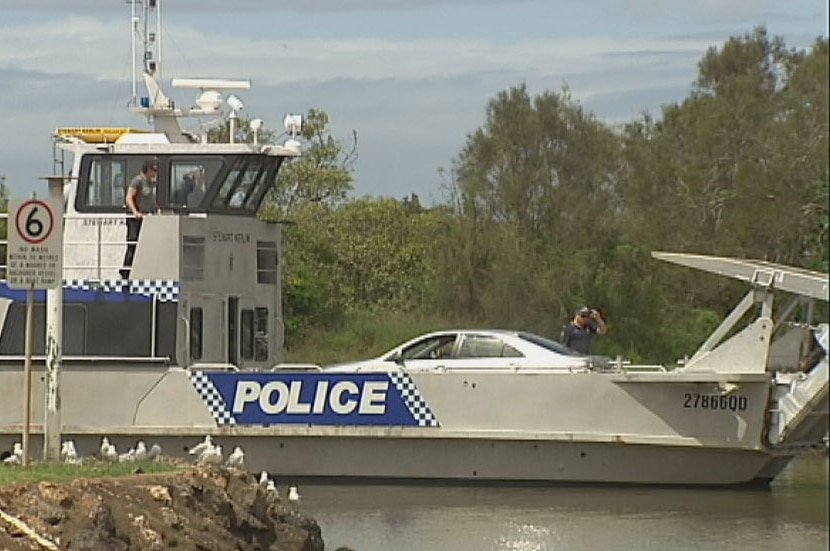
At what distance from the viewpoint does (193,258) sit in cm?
2056

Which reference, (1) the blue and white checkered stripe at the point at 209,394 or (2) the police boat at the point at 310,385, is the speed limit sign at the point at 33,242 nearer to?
(2) the police boat at the point at 310,385

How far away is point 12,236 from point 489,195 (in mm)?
23623

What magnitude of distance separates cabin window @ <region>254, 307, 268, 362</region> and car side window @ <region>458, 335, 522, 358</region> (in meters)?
2.61

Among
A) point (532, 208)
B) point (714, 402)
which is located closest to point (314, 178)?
point (532, 208)

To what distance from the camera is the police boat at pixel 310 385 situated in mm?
19250

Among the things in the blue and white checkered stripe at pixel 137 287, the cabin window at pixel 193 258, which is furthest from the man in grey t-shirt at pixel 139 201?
the cabin window at pixel 193 258

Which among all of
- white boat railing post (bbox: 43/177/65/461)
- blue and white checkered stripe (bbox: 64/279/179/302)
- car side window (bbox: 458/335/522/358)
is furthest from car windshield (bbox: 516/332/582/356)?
white boat railing post (bbox: 43/177/65/461)

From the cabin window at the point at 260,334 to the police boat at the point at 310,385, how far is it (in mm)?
560

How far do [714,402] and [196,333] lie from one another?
18.2 feet

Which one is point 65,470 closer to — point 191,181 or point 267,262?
point 191,181

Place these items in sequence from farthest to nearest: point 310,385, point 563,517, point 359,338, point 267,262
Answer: point 359,338
point 267,262
point 310,385
point 563,517

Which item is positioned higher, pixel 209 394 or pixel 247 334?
pixel 247 334

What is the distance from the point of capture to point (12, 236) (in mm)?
14141

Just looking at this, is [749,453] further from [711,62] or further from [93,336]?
[711,62]
